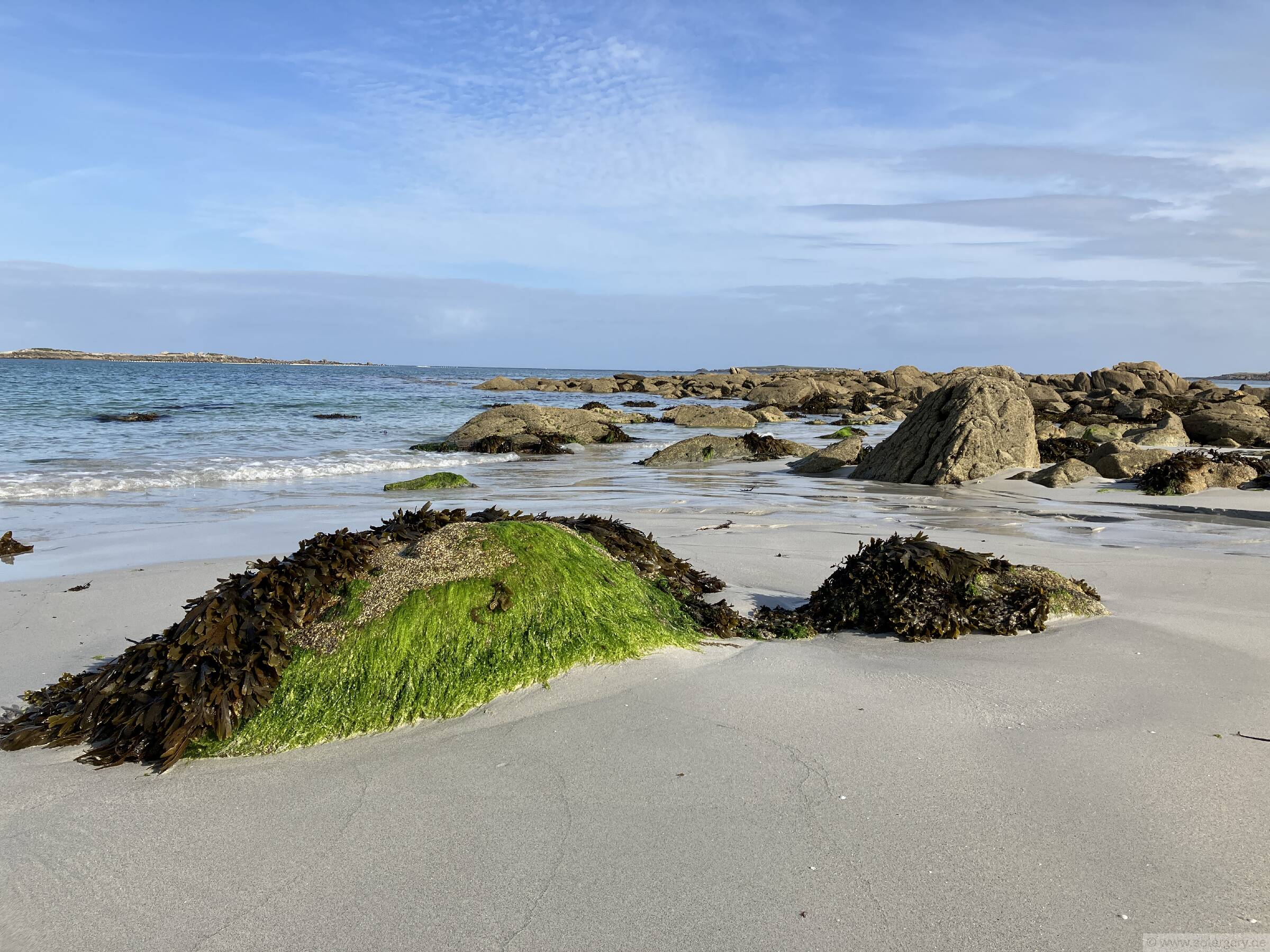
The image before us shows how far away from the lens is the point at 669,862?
2371 mm

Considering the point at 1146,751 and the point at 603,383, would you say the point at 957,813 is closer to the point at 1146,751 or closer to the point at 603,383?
the point at 1146,751

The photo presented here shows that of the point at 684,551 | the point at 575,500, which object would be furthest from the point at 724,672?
the point at 575,500

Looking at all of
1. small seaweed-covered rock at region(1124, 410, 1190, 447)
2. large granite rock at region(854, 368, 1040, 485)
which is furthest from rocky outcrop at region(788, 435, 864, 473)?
small seaweed-covered rock at region(1124, 410, 1190, 447)

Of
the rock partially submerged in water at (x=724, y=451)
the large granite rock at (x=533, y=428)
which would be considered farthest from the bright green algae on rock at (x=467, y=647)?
the large granite rock at (x=533, y=428)

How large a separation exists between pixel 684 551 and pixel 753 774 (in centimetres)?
376

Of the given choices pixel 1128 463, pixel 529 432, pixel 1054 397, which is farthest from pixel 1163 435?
pixel 1054 397

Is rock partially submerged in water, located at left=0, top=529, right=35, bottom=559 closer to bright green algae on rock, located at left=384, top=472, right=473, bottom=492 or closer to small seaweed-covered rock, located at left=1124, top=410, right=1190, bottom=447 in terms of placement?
bright green algae on rock, located at left=384, top=472, right=473, bottom=492

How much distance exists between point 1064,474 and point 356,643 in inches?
380

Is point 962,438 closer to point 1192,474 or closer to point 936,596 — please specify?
point 1192,474

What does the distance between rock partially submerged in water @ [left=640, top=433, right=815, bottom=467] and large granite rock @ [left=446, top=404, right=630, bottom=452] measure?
311cm

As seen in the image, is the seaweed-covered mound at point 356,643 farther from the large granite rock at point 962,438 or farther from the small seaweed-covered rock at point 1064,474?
the large granite rock at point 962,438

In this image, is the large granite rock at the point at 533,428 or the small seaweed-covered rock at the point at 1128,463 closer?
the small seaweed-covered rock at the point at 1128,463

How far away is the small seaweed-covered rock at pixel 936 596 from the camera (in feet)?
14.4

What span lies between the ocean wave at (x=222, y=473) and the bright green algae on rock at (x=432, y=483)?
8.15 ft
